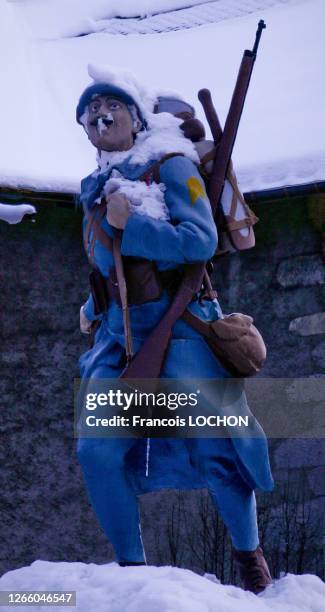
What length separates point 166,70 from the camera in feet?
18.9

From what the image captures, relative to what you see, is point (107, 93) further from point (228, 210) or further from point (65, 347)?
point (65, 347)

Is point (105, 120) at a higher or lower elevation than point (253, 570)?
higher

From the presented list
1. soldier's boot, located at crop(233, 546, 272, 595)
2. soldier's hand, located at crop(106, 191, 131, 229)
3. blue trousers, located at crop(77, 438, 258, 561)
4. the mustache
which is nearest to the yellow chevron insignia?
soldier's hand, located at crop(106, 191, 131, 229)

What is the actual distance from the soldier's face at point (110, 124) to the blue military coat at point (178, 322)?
6cm

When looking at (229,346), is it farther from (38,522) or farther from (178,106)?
(38,522)

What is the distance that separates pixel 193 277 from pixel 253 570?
787 millimetres

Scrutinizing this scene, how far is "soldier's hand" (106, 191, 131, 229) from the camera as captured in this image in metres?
2.88

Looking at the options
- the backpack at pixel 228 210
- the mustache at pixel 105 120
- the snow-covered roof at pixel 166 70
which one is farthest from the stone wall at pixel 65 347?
the mustache at pixel 105 120

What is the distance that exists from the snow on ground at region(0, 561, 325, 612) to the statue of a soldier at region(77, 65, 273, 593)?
7.3 inches

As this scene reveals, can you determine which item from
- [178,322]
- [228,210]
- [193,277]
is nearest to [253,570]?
[178,322]

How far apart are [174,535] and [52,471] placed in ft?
1.90

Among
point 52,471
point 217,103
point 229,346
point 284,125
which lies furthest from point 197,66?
point 229,346

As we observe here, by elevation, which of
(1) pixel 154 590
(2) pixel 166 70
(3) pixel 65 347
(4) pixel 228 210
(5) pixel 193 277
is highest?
(4) pixel 228 210

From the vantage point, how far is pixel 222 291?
185 inches
